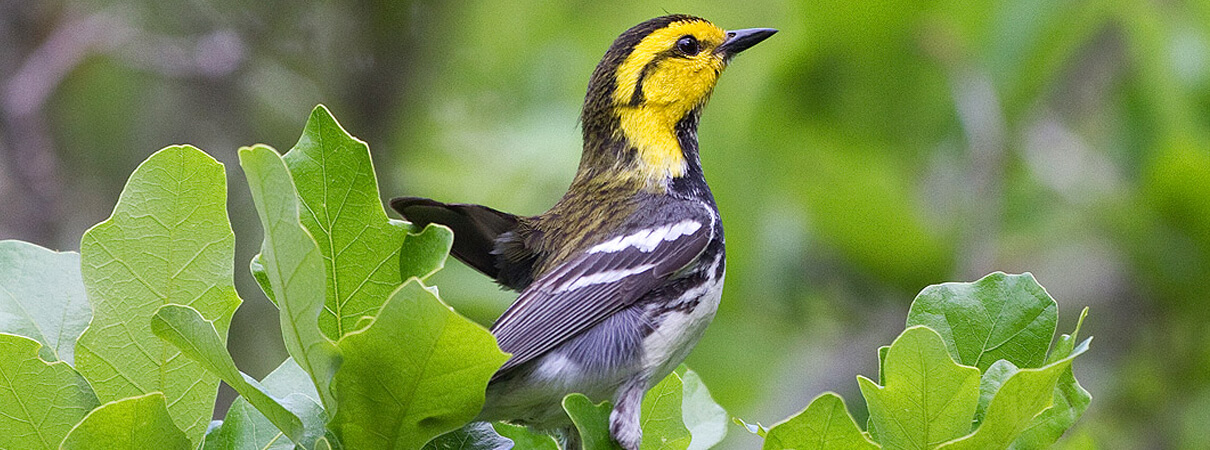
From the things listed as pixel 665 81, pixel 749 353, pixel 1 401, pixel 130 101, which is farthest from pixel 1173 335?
pixel 130 101

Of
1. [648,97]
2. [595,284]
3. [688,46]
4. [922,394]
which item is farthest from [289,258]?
[688,46]

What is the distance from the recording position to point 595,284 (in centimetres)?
272

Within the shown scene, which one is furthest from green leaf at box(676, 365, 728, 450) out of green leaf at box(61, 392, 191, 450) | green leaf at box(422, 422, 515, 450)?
green leaf at box(61, 392, 191, 450)

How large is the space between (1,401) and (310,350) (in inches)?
17.0

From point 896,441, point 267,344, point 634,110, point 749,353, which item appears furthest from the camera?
point 267,344

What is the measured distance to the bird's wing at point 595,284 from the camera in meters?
2.52

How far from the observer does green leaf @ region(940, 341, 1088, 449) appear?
1.63 meters

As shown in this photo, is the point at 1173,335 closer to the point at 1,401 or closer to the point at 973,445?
the point at 973,445

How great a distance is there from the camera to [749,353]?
512 centimetres

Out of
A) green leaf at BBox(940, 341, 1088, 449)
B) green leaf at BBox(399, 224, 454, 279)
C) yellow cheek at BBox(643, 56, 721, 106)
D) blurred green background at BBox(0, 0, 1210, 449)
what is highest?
yellow cheek at BBox(643, 56, 721, 106)

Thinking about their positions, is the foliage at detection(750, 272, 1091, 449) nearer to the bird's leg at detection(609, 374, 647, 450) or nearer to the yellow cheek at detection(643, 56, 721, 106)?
the bird's leg at detection(609, 374, 647, 450)

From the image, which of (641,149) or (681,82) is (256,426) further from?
(681,82)

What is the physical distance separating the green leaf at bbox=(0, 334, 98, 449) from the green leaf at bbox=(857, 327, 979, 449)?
1056mm

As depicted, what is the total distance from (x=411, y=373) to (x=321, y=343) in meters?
0.12
